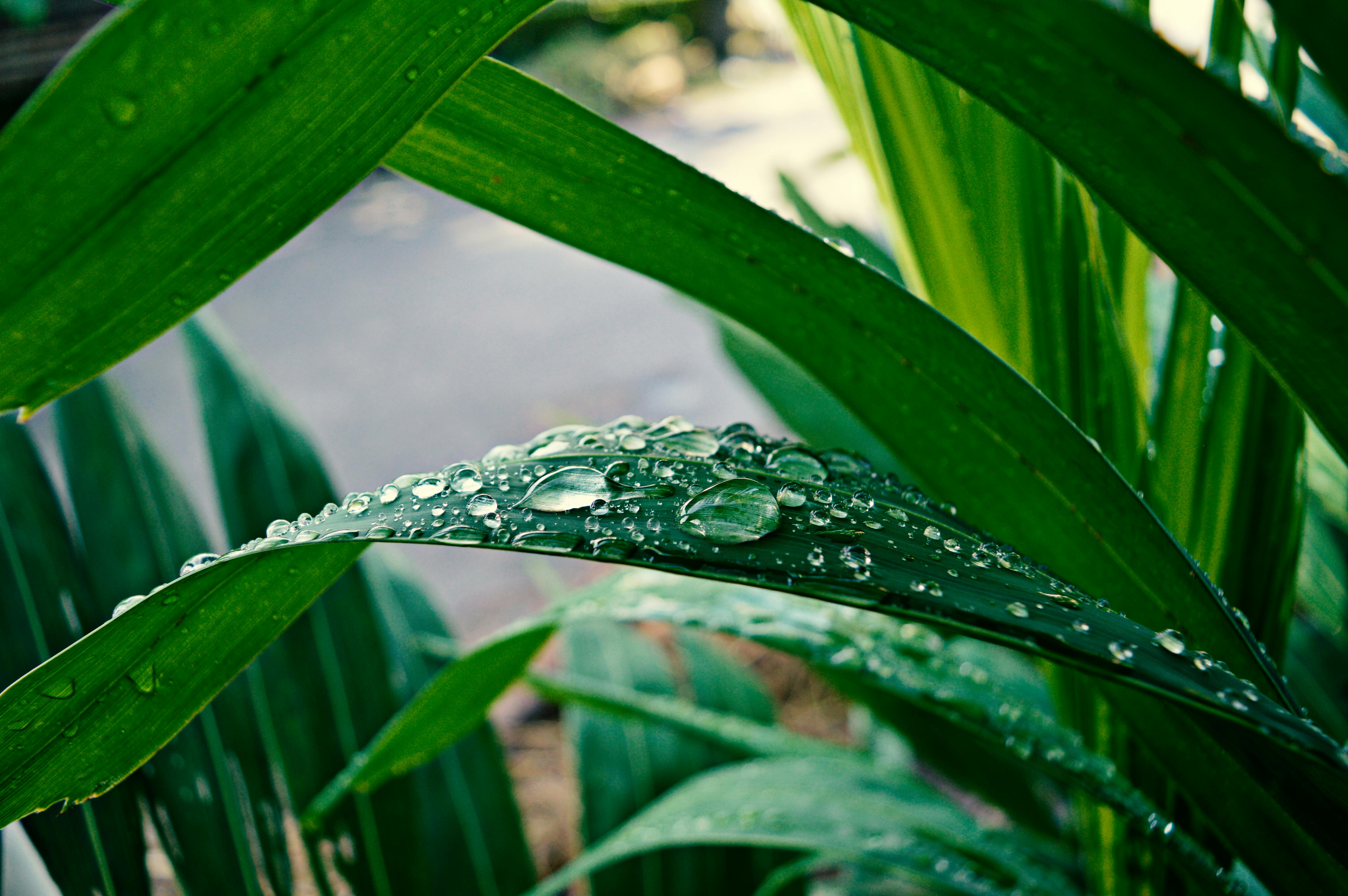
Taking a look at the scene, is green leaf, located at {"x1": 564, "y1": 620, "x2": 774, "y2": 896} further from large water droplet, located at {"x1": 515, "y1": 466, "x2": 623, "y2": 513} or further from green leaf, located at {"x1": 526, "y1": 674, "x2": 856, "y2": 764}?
large water droplet, located at {"x1": 515, "y1": 466, "x2": 623, "y2": 513}

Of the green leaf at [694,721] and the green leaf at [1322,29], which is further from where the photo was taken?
the green leaf at [694,721]

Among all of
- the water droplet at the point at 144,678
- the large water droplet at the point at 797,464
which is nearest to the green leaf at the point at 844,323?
the large water droplet at the point at 797,464

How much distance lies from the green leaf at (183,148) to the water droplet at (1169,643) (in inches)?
7.0

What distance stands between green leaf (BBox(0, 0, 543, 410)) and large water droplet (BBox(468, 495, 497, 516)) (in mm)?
62

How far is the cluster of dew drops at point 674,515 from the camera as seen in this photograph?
0.49 ft

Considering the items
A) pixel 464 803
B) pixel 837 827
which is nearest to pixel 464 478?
pixel 837 827

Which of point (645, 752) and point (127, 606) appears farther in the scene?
point (645, 752)

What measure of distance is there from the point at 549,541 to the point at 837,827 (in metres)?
0.30

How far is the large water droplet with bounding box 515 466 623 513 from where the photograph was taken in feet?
0.55

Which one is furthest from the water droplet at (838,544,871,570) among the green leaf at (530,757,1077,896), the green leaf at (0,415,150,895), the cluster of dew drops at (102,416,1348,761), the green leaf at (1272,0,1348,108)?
the green leaf at (0,415,150,895)

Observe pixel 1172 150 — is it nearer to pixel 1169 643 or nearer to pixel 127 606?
pixel 1169 643

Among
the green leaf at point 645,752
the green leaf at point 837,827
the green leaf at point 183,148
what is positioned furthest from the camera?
the green leaf at point 645,752

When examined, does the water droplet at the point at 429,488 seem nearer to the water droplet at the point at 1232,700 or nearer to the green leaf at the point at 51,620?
the water droplet at the point at 1232,700

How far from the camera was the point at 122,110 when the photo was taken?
11cm
